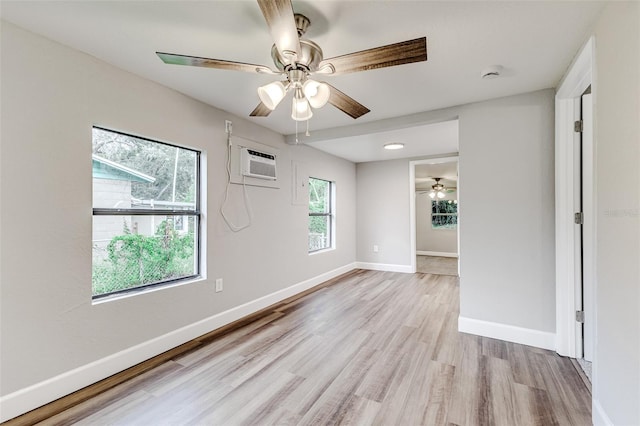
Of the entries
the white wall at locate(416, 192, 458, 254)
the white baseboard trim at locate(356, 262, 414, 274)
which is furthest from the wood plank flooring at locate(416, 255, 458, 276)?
the white wall at locate(416, 192, 458, 254)

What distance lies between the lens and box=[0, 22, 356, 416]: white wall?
5.40 feet

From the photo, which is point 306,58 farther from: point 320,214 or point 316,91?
point 320,214

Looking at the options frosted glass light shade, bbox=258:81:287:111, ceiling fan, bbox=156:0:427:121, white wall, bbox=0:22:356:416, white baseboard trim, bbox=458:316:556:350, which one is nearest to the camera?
ceiling fan, bbox=156:0:427:121

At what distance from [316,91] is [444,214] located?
25.4 ft

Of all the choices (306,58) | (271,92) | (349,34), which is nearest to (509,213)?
(349,34)

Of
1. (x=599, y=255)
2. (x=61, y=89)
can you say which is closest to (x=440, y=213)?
(x=599, y=255)

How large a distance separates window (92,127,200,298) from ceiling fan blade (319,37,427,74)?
176 centimetres

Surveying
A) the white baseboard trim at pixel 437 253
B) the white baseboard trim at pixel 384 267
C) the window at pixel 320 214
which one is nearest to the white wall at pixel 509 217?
the window at pixel 320 214

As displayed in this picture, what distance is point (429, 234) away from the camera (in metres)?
8.45

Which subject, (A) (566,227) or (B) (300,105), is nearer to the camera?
(B) (300,105)

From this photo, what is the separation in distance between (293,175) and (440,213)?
5.88m

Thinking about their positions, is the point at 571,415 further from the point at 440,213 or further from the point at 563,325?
the point at 440,213

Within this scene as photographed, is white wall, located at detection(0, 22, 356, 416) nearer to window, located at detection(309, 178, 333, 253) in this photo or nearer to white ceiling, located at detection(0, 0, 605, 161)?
white ceiling, located at detection(0, 0, 605, 161)

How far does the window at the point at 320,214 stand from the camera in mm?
4742
